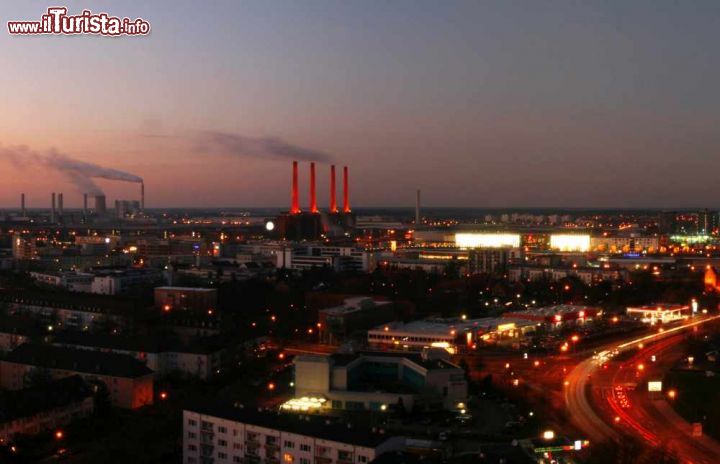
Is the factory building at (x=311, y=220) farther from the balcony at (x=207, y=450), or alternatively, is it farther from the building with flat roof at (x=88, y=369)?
the balcony at (x=207, y=450)

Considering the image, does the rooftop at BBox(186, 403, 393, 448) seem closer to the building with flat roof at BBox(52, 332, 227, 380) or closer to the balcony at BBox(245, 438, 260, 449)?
the balcony at BBox(245, 438, 260, 449)

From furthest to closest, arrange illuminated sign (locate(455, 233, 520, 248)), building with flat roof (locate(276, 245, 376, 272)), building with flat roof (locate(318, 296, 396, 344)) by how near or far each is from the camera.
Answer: illuminated sign (locate(455, 233, 520, 248)) < building with flat roof (locate(276, 245, 376, 272)) < building with flat roof (locate(318, 296, 396, 344))

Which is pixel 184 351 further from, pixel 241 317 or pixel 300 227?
pixel 300 227

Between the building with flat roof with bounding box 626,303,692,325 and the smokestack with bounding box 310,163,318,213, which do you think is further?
the smokestack with bounding box 310,163,318,213

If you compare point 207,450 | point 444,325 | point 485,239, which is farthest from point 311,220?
point 207,450

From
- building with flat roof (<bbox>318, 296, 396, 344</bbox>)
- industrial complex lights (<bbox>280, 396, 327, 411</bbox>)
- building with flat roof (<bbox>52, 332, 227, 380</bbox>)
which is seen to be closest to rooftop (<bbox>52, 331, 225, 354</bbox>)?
building with flat roof (<bbox>52, 332, 227, 380</bbox>)

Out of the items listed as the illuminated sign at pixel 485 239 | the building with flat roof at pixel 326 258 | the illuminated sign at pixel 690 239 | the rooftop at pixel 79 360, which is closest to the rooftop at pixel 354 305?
the rooftop at pixel 79 360

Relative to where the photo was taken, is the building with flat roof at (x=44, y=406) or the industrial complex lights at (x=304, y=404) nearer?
the building with flat roof at (x=44, y=406)
